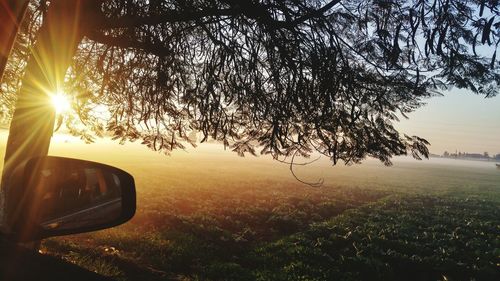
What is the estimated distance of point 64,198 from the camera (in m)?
1.87

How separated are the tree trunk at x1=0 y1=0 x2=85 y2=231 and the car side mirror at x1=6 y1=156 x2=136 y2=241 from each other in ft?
7.80

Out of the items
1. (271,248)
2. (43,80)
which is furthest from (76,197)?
(271,248)

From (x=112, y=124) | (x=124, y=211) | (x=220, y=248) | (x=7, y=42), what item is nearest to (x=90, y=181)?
(x=124, y=211)

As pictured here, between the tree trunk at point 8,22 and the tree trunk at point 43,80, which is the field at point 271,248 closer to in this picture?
the tree trunk at point 43,80

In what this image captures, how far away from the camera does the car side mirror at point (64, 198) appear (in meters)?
1.68

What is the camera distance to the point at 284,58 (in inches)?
193

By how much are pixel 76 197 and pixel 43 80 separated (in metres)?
3.20

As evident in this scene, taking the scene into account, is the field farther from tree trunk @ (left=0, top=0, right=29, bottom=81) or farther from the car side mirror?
tree trunk @ (left=0, top=0, right=29, bottom=81)

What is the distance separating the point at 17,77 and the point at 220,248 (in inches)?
319

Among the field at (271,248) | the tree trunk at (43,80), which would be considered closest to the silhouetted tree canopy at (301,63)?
the tree trunk at (43,80)

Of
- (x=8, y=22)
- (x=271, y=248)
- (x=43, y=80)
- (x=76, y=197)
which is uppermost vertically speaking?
(x=43, y=80)

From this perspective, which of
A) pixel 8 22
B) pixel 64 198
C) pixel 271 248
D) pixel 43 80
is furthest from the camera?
pixel 271 248

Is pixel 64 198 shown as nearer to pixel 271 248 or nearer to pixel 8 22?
pixel 8 22

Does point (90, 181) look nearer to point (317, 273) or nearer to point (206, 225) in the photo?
point (317, 273)
